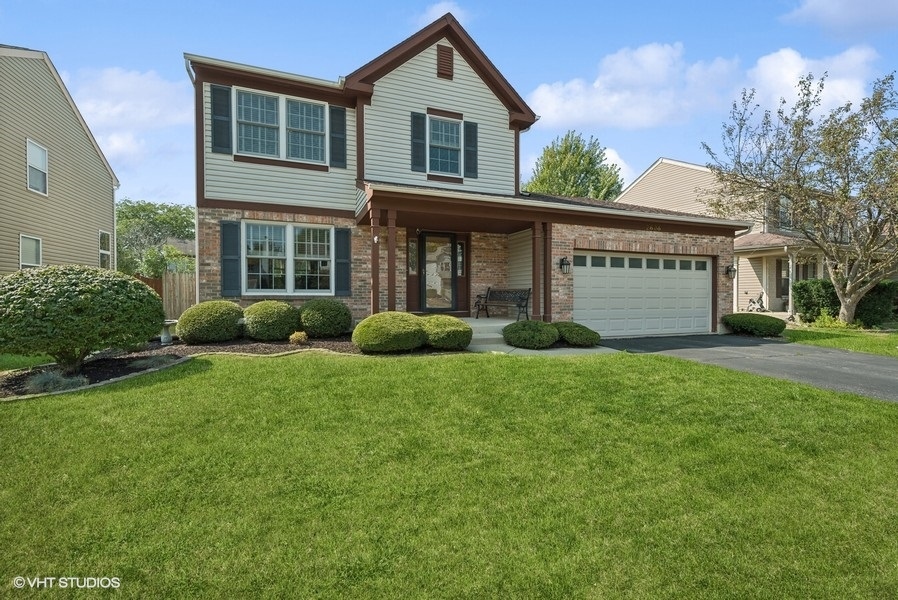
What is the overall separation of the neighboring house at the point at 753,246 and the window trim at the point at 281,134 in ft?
44.1

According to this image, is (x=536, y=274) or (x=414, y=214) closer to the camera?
(x=414, y=214)

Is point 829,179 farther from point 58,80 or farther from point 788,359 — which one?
point 58,80

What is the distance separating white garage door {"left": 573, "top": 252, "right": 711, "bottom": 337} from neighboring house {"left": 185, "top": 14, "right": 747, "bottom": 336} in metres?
0.04

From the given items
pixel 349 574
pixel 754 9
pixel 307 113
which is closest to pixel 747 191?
pixel 754 9

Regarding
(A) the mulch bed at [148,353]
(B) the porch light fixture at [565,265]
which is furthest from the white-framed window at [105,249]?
(B) the porch light fixture at [565,265]

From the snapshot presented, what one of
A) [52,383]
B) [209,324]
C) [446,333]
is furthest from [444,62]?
[52,383]

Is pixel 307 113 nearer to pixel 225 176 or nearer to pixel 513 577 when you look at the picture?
pixel 225 176

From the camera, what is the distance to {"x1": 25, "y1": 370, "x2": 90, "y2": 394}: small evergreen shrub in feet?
18.4

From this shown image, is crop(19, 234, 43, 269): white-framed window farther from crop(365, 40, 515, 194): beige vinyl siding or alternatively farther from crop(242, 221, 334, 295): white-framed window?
crop(365, 40, 515, 194): beige vinyl siding

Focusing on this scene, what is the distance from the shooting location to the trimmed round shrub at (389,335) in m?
7.56

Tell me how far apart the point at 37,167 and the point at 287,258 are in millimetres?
9764

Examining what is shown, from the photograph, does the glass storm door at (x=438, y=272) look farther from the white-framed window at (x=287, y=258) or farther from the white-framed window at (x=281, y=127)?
the white-framed window at (x=281, y=127)

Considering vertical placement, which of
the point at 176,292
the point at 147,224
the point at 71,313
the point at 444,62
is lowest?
the point at 71,313

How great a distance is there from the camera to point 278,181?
10391mm
